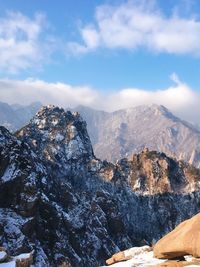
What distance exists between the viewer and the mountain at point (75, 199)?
98.7 meters

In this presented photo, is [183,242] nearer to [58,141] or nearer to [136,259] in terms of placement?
[136,259]

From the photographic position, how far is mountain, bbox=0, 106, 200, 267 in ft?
324

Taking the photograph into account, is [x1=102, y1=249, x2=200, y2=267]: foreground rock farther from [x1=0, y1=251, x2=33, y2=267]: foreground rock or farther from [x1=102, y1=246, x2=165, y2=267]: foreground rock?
[x1=0, y1=251, x2=33, y2=267]: foreground rock

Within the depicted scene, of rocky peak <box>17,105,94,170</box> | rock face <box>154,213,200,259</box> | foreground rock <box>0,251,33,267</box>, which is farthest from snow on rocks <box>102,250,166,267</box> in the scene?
rocky peak <box>17,105,94,170</box>

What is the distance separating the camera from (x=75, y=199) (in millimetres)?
136750

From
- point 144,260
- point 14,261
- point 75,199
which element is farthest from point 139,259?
point 75,199

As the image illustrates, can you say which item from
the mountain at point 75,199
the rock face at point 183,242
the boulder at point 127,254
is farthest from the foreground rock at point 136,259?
the mountain at point 75,199

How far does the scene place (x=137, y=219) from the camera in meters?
181

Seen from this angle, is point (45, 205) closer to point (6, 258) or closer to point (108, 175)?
point (6, 258)

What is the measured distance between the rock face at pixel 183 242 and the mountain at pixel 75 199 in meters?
57.6

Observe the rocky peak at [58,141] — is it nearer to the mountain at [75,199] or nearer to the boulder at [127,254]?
the mountain at [75,199]

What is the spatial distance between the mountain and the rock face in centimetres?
5756

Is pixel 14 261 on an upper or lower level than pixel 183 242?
lower

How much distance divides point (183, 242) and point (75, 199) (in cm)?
10766
